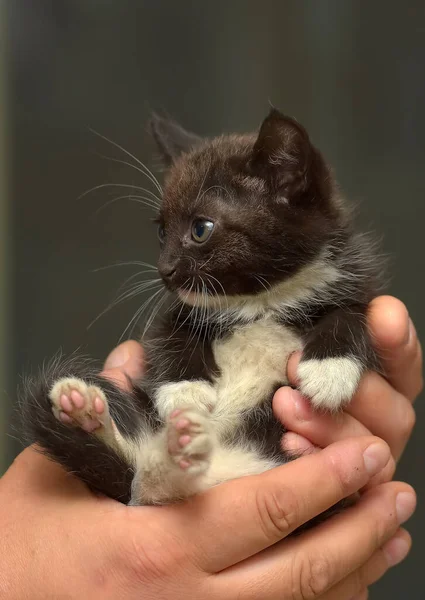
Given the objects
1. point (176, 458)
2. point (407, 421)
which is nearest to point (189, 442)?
point (176, 458)

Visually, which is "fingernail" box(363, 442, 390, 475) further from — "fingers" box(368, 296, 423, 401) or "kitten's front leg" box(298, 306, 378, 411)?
"fingers" box(368, 296, 423, 401)

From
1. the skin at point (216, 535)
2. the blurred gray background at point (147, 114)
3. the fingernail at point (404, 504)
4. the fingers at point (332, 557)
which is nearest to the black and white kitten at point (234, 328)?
the skin at point (216, 535)

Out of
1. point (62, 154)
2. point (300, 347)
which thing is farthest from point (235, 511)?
point (62, 154)

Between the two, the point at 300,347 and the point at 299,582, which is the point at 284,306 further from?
the point at 299,582

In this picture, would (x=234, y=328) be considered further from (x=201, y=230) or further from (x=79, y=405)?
Answer: (x=79, y=405)

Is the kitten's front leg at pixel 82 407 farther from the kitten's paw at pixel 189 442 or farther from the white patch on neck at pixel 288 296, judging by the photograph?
the white patch on neck at pixel 288 296
